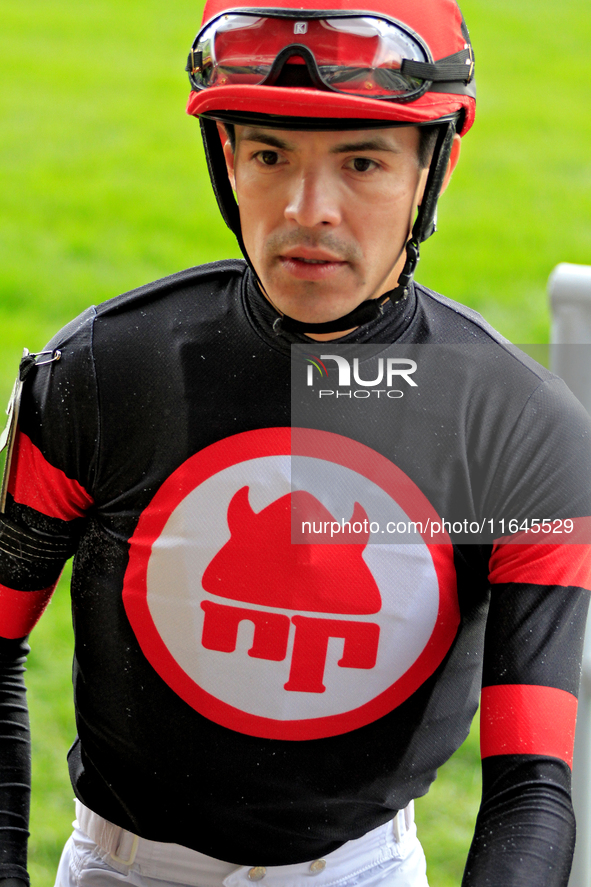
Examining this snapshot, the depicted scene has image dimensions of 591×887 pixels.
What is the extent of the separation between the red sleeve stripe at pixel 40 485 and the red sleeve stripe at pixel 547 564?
74cm

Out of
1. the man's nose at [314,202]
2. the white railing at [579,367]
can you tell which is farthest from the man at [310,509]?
the white railing at [579,367]

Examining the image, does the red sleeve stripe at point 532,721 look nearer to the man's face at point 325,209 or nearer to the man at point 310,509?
the man at point 310,509

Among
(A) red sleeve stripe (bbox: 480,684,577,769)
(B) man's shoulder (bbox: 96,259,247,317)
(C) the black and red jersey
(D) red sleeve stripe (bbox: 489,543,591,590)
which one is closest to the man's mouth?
(C) the black and red jersey

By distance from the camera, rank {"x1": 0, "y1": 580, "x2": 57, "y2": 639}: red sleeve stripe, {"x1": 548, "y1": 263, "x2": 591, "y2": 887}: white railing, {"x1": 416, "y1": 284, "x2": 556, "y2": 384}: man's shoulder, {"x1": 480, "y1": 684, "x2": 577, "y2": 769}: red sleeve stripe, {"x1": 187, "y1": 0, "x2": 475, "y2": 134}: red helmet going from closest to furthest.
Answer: {"x1": 187, "y1": 0, "x2": 475, "y2": 134}: red helmet
{"x1": 480, "y1": 684, "x2": 577, "y2": 769}: red sleeve stripe
{"x1": 416, "y1": 284, "x2": 556, "y2": 384}: man's shoulder
{"x1": 0, "y1": 580, "x2": 57, "y2": 639}: red sleeve stripe
{"x1": 548, "y1": 263, "x2": 591, "y2": 887}: white railing

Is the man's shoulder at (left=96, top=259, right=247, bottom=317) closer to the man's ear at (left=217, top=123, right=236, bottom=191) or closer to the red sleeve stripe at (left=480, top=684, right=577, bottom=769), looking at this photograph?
the man's ear at (left=217, top=123, right=236, bottom=191)

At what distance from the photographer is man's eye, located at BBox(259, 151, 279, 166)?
175cm

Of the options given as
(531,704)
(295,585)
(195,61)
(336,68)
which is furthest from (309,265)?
(531,704)

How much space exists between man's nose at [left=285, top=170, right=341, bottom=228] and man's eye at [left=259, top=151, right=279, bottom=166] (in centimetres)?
7

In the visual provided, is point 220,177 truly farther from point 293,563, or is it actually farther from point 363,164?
point 293,563

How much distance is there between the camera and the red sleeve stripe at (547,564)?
69.7 inches

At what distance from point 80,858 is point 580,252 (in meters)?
6.27

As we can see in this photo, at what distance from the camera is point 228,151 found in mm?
1914

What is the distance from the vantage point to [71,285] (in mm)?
6871

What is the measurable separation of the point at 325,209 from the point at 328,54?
24cm
